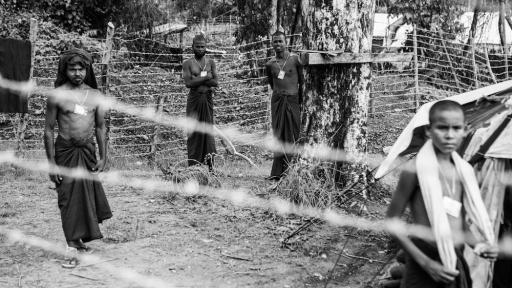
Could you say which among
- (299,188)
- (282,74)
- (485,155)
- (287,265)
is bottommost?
(287,265)

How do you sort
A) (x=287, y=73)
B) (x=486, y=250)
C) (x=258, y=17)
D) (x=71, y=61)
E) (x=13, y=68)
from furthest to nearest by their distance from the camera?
(x=258, y=17) < (x=287, y=73) < (x=13, y=68) < (x=71, y=61) < (x=486, y=250)

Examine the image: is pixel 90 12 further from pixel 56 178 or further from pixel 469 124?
pixel 469 124

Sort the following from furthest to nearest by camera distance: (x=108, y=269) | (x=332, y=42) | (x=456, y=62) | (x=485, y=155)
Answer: (x=456, y=62)
(x=332, y=42)
(x=108, y=269)
(x=485, y=155)

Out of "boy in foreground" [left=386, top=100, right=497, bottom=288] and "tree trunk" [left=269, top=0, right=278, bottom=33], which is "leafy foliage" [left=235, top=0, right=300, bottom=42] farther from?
"boy in foreground" [left=386, top=100, right=497, bottom=288]

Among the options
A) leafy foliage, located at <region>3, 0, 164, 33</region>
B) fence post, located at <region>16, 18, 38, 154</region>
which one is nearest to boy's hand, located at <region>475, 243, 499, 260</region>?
fence post, located at <region>16, 18, 38, 154</region>

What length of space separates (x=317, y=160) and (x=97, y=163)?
7.34 ft

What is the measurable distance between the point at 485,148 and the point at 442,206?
3.35 feet

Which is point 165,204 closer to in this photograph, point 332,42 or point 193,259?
point 193,259

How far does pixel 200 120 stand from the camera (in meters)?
7.68

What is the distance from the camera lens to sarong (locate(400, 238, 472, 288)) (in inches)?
109

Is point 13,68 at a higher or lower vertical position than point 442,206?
higher

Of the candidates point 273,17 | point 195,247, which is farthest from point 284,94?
point 273,17

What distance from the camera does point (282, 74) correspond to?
24.6ft

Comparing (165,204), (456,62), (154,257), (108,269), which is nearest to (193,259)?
(154,257)
